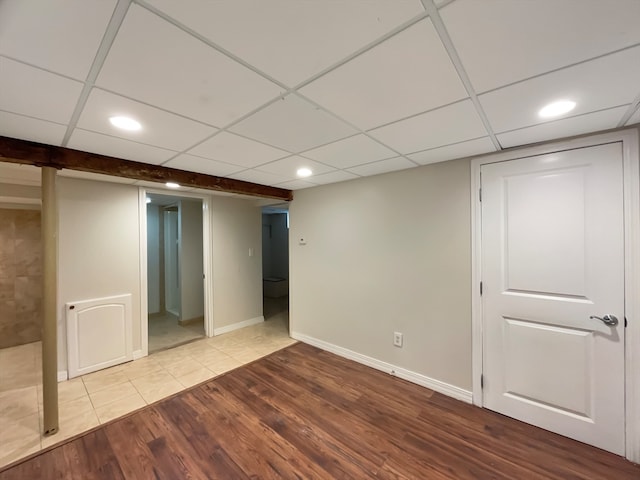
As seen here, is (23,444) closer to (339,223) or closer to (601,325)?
(339,223)

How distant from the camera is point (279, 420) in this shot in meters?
2.25

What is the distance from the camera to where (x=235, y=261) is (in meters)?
4.59

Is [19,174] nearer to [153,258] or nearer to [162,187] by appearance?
[162,187]

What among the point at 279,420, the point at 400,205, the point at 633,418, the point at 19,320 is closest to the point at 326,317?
the point at 279,420

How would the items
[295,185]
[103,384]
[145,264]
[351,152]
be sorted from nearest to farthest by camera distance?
[351,152], [103,384], [145,264], [295,185]

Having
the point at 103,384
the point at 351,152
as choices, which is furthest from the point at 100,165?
the point at 103,384

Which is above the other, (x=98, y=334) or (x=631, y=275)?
(x=631, y=275)

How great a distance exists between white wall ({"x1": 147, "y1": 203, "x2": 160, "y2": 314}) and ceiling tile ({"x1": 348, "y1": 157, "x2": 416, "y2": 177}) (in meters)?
4.48

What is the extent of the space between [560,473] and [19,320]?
21.1 feet

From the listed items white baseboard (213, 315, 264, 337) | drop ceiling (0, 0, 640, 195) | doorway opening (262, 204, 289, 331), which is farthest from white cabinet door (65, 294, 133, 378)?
doorway opening (262, 204, 289, 331)

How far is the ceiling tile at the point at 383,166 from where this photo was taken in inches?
101

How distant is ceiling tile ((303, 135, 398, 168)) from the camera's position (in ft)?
6.71

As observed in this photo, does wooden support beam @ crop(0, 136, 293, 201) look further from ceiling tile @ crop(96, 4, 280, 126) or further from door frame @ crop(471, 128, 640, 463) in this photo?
door frame @ crop(471, 128, 640, 463)

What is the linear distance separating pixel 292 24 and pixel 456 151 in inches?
74.2
